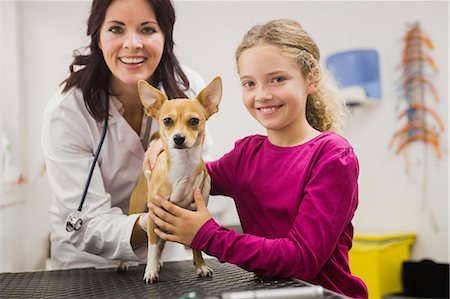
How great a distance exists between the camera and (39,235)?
2.62 metres

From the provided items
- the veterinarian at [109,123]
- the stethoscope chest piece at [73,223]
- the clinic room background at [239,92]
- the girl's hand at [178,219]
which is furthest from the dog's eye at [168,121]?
the clinic room background at [239,92]

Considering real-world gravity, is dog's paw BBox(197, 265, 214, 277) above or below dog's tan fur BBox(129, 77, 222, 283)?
below

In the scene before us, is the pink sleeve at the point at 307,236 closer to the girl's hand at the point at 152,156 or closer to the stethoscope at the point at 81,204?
the girl's hand at the point at 152,156

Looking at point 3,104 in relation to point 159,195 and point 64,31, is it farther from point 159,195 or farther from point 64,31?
point 159,195

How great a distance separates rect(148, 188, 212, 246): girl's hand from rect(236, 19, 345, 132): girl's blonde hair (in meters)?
0.32

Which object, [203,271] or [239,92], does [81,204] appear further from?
[239,92]

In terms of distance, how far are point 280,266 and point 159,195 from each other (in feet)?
0.88

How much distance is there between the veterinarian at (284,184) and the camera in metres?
0.96

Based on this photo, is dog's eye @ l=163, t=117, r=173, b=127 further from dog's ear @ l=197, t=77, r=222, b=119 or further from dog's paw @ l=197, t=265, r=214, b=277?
dog's paw @ l=197, t=265, r=214, b=277

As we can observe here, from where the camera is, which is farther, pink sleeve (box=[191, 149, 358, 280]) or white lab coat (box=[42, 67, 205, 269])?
white lab coat (box=[42, 67, 205, 269])

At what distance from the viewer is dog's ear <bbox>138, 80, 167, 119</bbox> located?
105 cm

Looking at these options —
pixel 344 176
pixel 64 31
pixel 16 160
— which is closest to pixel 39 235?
pixel 16 160

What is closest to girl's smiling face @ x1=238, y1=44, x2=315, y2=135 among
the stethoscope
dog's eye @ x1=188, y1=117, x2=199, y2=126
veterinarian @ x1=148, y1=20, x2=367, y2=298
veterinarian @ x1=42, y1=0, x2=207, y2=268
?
veterinarian @ x1=148, y1=20, x2=367, y2=298

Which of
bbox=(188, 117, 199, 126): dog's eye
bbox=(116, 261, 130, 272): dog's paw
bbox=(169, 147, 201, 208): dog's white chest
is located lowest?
bbox=(116, 261, 130, 272): dog's paw
